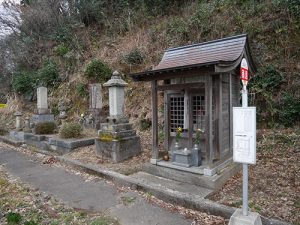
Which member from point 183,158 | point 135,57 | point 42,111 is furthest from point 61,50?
point 183,158

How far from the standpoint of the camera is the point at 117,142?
23.4 ft

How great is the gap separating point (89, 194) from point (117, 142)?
86.2 inches

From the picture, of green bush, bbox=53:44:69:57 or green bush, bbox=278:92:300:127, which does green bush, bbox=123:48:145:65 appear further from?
green bush, bbox=278:92:300:127

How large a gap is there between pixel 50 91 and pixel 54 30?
5.25 meters

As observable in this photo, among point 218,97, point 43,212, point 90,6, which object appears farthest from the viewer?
point 90,6

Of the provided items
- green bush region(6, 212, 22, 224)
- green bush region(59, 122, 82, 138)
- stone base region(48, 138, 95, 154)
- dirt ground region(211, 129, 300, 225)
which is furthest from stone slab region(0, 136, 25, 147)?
dirt ground region(211, 129, 300, 225)

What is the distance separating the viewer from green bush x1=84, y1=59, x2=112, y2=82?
13164mm

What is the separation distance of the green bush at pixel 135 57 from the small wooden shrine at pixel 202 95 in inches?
249

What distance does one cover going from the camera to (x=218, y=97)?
221 inches

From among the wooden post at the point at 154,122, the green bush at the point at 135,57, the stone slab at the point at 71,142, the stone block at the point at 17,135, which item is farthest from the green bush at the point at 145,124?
the stone block at the point at 17,135

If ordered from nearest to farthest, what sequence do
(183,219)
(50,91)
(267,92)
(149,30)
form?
(183,219)
(267,92)
(149,30)
(50,91)

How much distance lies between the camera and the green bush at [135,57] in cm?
1305

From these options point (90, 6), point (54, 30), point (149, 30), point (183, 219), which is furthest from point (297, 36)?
point (54, 30)

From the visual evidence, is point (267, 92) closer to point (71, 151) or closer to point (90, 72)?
point (71, 151)
